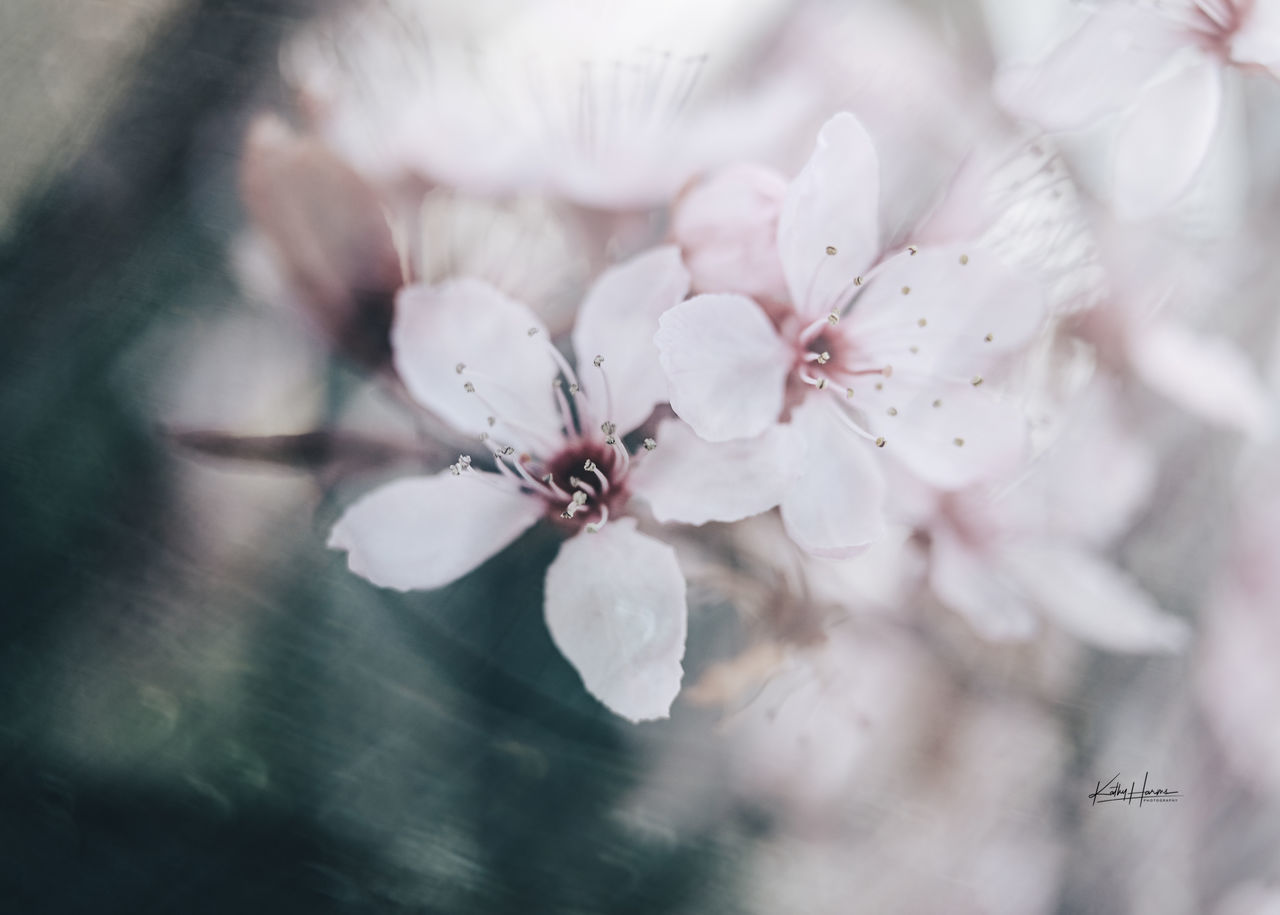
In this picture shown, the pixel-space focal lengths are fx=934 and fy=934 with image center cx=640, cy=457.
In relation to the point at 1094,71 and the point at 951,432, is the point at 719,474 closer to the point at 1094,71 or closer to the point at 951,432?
the point at 951,432

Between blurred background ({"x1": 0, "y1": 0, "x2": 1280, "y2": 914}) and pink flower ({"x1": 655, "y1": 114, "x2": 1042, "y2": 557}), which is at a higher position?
pink flower ({"x1": 655, "y1": 114, "x2": 1042, "y2": 557})

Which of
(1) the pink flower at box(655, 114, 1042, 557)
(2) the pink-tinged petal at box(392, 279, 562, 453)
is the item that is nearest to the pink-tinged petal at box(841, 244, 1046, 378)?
(1) the pink flower at box(655, 114, 1042, 557)

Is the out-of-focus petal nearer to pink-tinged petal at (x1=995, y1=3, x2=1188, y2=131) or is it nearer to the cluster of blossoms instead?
the cluster of blossoms

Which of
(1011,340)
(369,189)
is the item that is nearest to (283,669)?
(369,189)

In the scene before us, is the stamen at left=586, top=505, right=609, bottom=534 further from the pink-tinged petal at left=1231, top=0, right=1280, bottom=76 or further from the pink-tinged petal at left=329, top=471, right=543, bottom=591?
the pink-tinged petal at left=1231, top=0, right=1280, bottom=76

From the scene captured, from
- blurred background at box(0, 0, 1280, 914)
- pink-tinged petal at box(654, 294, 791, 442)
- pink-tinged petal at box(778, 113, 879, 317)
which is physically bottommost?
blurred background at box(0, 0, 1280, 914)

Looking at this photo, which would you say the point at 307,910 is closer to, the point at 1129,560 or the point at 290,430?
the point at 290,430

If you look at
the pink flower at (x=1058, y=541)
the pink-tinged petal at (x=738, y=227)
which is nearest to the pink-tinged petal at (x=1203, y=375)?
the pink flower at (x=1058, y=541)
